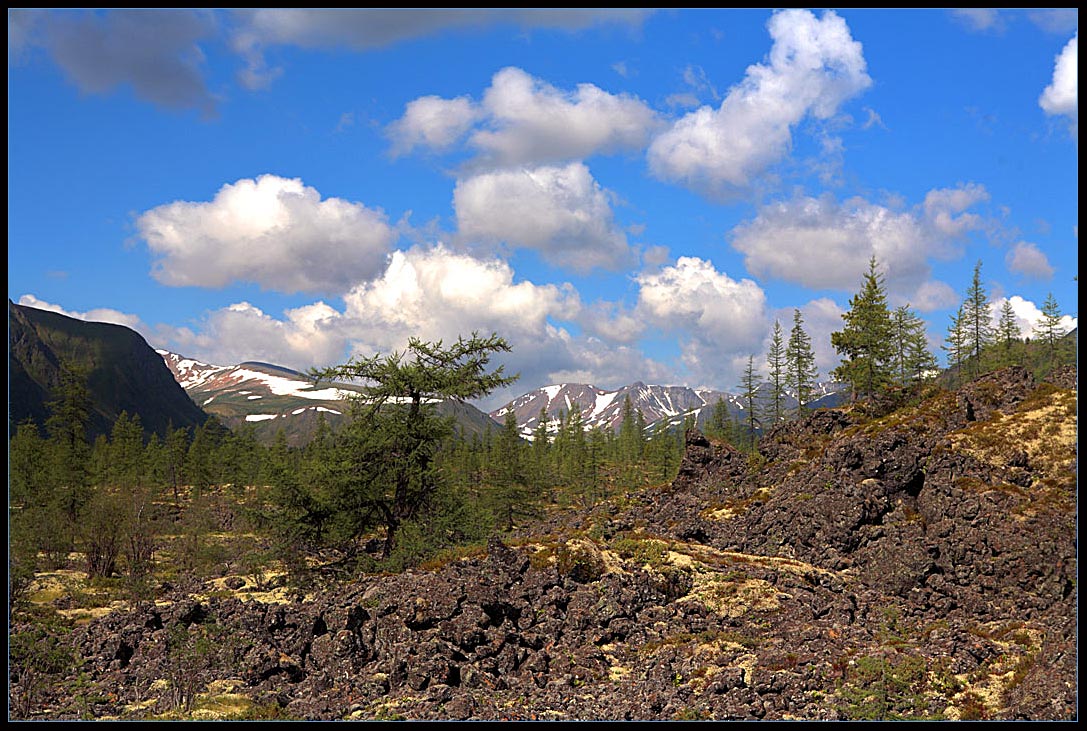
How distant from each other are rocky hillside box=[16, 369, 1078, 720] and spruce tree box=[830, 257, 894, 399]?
67.9 feet

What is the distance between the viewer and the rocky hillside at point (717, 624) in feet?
42.4

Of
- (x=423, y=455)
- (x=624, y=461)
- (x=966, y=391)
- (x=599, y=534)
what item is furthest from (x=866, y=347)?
(x=624, y=461)

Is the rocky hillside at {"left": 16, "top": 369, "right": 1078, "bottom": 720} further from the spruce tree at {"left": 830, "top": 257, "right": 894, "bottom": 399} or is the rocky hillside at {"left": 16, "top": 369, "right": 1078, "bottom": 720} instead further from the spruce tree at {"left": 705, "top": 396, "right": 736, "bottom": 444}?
the spruce tree at {"left": 705, "top": 396, "right": 736, "bottom": 444}

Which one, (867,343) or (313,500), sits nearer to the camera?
(313,500)

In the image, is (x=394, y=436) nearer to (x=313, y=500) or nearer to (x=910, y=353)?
(x=313, y=500)

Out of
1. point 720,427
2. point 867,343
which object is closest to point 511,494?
point 867,343

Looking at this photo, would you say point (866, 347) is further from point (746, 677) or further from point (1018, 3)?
point (1018, 3)

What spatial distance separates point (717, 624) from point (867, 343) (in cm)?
4063

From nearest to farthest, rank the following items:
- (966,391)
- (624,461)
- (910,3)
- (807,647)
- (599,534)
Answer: (910,3), (807,647), (599,534), (966,391), (624,461)

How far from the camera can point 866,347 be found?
53.3m

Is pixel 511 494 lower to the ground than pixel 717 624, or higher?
higher

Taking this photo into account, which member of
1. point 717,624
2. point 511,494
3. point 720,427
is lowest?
point 717,624

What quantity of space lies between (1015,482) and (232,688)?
30.0 meters

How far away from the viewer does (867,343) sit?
172ft
